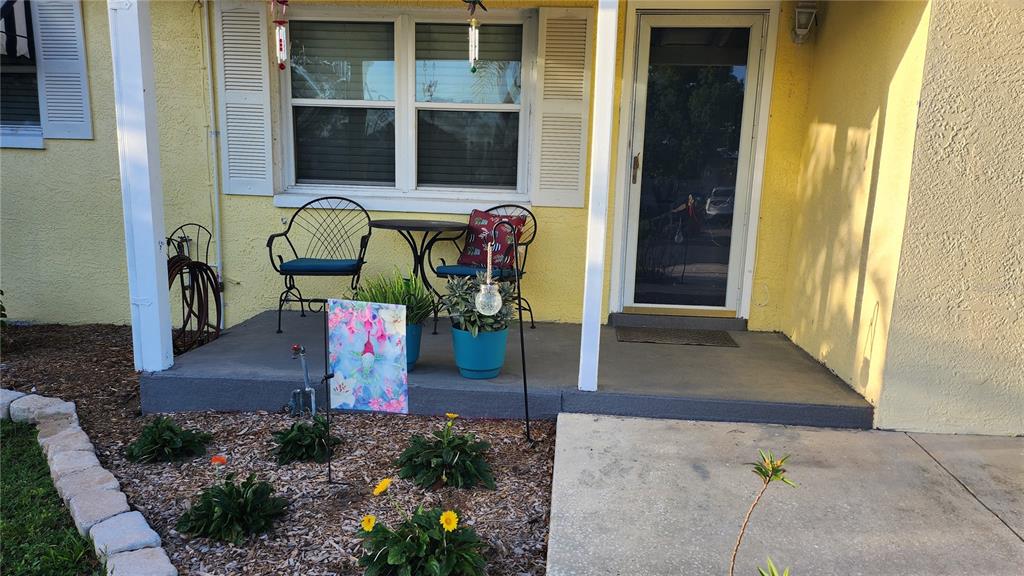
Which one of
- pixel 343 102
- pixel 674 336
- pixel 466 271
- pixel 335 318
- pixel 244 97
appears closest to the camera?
pixel 335 318

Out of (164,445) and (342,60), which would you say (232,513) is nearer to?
(164,445)

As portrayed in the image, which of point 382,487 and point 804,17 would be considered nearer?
Result: point 382,487

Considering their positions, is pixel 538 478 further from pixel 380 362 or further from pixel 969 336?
pixel 969 336

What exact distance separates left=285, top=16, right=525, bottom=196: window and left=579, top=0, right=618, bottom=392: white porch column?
4.95 feet

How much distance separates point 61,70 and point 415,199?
2493mm

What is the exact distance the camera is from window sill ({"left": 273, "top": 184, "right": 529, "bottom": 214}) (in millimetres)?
4207

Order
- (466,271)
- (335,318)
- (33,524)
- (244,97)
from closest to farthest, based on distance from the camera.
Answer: (33,524) → (335,318) → (466,271) → (244,97)

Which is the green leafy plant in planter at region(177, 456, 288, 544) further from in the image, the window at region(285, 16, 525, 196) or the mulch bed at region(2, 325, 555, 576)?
the window at region(285, 16, 525, 196)

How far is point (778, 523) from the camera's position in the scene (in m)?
2.04

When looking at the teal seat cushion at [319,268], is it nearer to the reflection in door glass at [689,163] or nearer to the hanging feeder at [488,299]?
the hanging feeder at [488,299]

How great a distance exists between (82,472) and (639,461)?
85.5 inches

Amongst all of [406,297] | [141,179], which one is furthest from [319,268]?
[141,179]

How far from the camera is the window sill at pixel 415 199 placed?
166 inches

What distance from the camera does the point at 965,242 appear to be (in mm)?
2658
